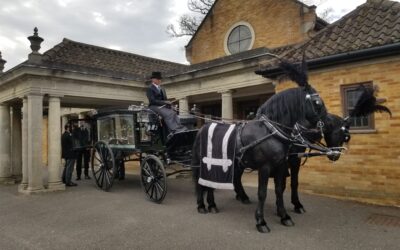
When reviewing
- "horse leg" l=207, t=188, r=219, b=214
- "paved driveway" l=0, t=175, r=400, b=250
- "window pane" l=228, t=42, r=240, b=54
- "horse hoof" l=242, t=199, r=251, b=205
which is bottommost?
"paved driveway" l=0, t=175, r=400, b=250

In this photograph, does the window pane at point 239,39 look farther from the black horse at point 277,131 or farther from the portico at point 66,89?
the black horse at point 277,131

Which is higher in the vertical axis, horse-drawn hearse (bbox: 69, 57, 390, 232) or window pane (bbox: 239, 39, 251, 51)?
window pane (bbox: 239, 39, 251, 51)

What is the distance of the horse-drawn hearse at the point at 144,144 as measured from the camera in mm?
7055

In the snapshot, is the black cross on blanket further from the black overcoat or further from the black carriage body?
the black overcoat

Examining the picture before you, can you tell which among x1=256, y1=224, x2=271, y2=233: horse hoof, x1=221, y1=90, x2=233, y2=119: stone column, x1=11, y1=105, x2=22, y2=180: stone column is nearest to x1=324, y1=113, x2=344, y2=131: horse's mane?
x1=256, y1=224, x2=271, y2=233: horse hoof

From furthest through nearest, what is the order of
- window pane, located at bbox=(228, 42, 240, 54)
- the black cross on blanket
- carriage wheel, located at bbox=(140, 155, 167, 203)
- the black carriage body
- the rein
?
window pane, located at bbox=(228, 42, 240, 54)
the black carriage body
carriage wheel, located at bbox=(140, 155, 167, 203)
the black cross on blanket
the rein

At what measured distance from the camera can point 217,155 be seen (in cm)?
572

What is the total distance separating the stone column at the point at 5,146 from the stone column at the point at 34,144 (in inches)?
115

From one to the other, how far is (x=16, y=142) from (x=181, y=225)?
896cm

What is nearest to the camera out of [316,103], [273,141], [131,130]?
[316,103]

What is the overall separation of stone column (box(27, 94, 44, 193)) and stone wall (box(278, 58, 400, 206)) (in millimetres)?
7035

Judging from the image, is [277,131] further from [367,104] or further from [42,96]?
[42,96]

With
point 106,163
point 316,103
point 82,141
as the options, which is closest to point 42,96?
point 82,141

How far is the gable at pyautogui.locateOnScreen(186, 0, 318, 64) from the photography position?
471 inches
